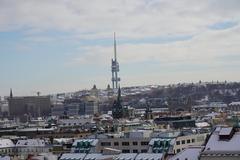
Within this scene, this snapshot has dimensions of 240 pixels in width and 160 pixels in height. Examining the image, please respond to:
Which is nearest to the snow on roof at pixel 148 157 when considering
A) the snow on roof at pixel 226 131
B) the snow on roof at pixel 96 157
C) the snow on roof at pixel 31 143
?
the snow on roof at pixel 96 157

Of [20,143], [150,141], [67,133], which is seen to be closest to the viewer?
[150,141]

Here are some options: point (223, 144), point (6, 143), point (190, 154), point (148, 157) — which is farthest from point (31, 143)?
point (223, 144)

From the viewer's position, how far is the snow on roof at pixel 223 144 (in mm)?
47938

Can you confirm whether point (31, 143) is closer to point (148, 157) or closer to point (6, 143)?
point (6, 143)

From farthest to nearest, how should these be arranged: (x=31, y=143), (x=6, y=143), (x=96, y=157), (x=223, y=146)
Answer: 1. (x=6, y=143)
2. (x=31, y=143)
3. (x=96, y=157)
4. (x=223, y=146)

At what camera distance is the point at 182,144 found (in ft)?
230

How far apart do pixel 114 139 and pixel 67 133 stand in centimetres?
3537

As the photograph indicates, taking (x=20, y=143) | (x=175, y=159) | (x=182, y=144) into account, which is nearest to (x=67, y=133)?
(x=20, y=143)

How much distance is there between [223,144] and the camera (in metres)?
48.7

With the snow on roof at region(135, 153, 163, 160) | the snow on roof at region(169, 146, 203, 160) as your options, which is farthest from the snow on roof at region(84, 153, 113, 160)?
the snow on roof at region(169, 146, 203, 160)

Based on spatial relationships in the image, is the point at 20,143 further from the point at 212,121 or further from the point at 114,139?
the point at 212,121

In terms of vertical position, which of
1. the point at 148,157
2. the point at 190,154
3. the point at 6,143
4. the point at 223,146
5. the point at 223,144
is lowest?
the point at 6,143

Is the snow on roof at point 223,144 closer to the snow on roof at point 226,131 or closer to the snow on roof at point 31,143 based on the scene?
the snow on roof at point 226,131

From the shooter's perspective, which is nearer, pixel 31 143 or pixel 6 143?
pixel 31 143
